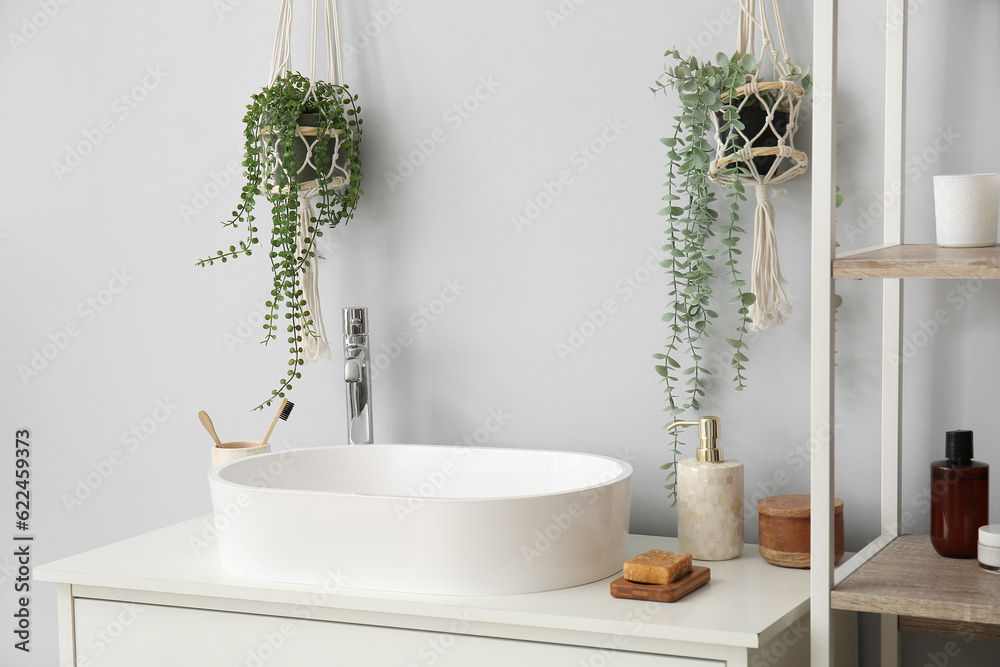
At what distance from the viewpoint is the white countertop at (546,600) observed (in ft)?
3.13

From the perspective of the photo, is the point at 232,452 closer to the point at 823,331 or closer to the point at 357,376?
the point at 357,376

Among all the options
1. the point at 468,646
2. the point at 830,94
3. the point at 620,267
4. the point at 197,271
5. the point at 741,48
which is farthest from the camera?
the point at 197,271

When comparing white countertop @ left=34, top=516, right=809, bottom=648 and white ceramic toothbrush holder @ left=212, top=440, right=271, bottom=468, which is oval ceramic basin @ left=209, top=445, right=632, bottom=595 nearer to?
white countertop @ left=34, top=516, right=809, bottom=648

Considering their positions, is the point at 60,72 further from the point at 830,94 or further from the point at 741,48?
the point at 830,94

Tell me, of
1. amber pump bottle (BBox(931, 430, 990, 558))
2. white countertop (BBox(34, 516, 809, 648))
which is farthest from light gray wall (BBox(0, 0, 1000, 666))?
white countertop (BBox(34, 516, 809, 648))

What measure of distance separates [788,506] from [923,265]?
1.21 feet

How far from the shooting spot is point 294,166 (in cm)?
144

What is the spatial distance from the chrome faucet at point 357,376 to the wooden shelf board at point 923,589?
72 centimetres

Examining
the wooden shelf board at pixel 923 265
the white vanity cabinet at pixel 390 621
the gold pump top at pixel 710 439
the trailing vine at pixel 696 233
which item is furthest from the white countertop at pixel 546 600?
the wooden shelf board at pixel 923 265

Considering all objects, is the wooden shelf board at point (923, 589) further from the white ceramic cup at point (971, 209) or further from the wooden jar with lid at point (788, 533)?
the white ceramic cup at point (971, 209)

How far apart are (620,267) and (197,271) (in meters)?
0.74

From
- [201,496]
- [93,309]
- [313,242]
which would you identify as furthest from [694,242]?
[93,309]

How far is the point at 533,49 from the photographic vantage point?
1399 millimetres

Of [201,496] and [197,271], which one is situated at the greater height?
[197,271]
